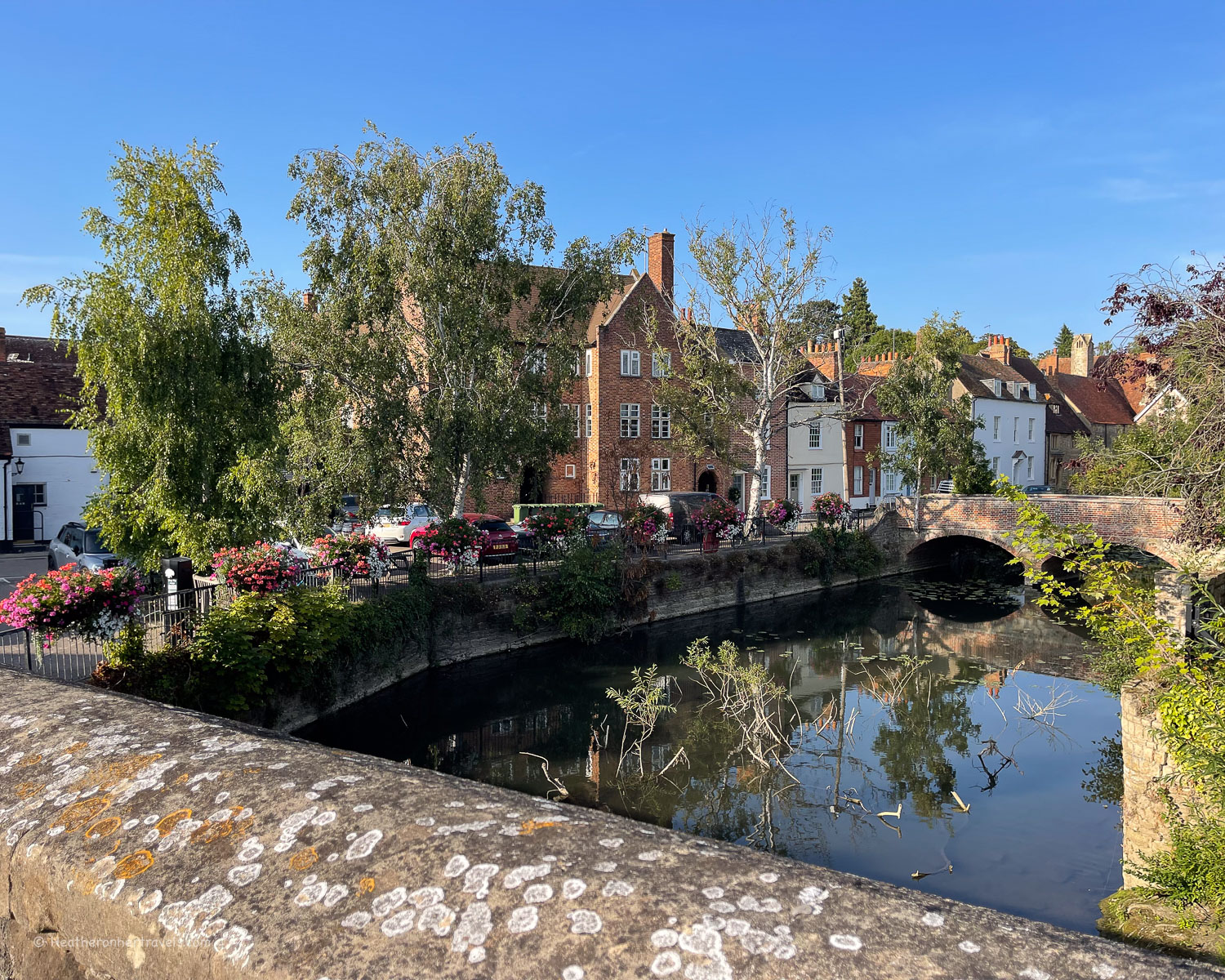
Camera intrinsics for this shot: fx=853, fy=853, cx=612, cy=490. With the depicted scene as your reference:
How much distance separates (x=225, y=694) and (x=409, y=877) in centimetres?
1295

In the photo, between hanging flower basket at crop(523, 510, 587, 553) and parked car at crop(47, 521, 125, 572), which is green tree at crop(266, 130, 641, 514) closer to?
hanging flower basket at crop(523, 510, 587, 553)

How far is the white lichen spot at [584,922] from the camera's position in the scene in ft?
5.88

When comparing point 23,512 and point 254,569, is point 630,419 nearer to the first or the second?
point 23,512

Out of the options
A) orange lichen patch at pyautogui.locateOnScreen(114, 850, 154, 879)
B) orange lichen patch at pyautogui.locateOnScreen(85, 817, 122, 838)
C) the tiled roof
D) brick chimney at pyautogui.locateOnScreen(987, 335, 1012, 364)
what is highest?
brick chimney at pyautogui.locateOnScreen(987, 335, 1012, 364)

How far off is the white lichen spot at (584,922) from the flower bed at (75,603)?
458 inches

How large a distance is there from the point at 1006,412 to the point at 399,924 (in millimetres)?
62232

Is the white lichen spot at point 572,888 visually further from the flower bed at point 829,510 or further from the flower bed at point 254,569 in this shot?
the flower bed at point 829,510

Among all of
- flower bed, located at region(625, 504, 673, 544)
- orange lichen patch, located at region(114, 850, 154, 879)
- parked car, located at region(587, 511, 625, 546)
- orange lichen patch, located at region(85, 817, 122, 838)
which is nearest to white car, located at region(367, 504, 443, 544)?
parked car, located at region(587, 511, 625, 546)

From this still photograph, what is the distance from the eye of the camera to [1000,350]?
61844 mm

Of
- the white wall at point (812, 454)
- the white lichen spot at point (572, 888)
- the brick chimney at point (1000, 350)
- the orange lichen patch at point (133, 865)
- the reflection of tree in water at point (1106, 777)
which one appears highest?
the brick chimney at point (1000, 350)

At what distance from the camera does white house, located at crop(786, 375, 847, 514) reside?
4600cm

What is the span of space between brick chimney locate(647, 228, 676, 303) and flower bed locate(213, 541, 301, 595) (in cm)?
2995

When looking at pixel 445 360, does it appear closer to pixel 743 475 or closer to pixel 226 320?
pixel 226 320

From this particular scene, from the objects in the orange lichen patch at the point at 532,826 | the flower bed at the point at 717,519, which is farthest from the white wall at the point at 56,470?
the orange lichen patch at the point at 532,826
